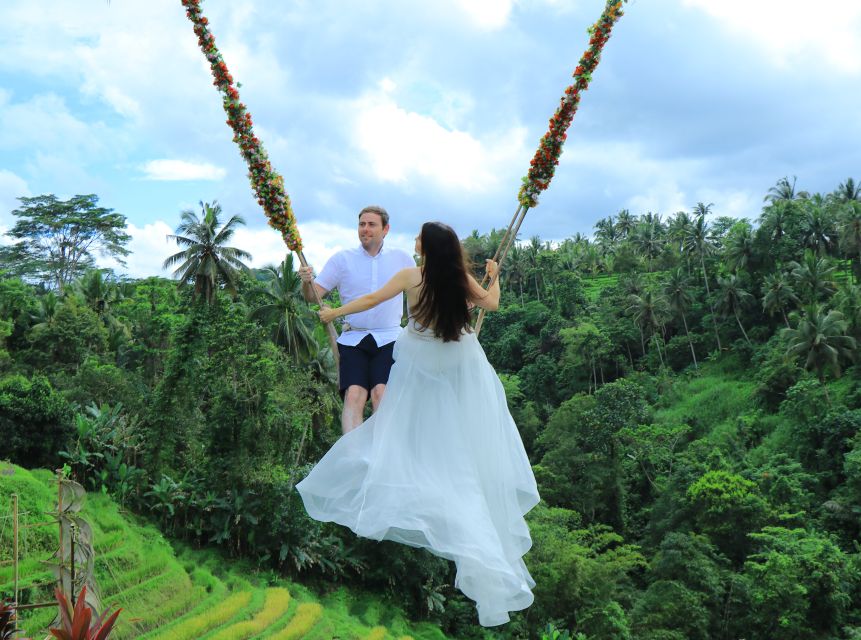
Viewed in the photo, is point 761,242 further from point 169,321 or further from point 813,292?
point 169,321

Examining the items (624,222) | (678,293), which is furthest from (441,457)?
(624,222)

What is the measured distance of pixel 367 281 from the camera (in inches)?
202

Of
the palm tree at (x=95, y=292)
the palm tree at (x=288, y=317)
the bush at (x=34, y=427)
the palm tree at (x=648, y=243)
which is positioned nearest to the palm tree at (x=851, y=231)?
the palm tree at (x=648, y=243)

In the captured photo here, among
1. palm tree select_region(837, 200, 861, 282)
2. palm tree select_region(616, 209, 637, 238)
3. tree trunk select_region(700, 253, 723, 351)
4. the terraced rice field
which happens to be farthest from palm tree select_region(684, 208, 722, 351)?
the terraced rice field

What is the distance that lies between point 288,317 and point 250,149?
28.6 meters

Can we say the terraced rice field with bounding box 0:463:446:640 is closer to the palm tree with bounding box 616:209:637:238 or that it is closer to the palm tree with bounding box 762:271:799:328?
the palm tree with bounding box 762:271:799:328

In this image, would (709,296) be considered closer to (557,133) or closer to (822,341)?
(822,341)

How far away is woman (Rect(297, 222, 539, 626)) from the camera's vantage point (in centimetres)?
411

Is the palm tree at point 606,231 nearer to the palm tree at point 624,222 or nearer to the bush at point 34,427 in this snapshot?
the palm tree at point 624,222

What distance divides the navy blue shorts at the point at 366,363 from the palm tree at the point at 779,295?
55146mm

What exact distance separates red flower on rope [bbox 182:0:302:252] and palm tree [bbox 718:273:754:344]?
58.7 meters

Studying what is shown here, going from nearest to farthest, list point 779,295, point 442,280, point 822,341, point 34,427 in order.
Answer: point 442,280 < point 34,427 < point 822,341 < point 779,295

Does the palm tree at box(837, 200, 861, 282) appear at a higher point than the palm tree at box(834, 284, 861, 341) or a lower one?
higher

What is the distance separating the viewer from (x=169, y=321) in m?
36.8
